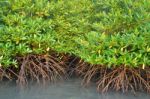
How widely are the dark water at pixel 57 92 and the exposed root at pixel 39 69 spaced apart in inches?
5.5

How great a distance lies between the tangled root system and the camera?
484 cm

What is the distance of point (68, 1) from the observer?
626 cm

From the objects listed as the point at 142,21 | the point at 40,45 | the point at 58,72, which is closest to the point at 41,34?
the point at 40,45

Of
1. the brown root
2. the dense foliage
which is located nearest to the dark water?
the brown root

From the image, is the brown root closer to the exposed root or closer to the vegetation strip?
the vegetation strip

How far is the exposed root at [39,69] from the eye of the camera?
5.12m

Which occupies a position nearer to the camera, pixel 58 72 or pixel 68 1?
pixel 58 72

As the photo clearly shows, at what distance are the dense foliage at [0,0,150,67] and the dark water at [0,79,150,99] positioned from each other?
14.1 inches

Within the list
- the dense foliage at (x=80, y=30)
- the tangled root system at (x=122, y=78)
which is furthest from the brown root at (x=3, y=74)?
the tangled root system at (x=122, y=78)

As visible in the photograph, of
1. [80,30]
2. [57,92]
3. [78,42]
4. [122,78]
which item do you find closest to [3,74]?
[57,92]

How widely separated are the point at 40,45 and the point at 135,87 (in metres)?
1.45

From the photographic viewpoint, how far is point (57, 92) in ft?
16.2

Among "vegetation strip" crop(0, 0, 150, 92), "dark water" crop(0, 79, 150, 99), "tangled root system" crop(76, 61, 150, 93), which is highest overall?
"vegetation strip" crop(0, 0, 150, 92)

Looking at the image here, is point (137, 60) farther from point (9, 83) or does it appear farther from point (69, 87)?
point (9, 83)
